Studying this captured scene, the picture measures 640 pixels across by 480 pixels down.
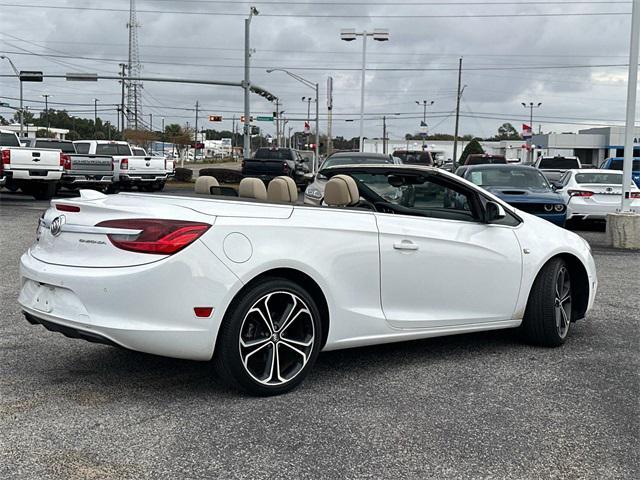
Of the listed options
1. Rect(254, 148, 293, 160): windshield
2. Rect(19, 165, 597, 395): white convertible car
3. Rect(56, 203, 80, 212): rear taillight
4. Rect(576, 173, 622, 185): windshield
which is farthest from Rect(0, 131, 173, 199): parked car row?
Rect(19, 165, 597, 395): white convertible car

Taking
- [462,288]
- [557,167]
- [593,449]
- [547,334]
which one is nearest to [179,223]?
[462,288]

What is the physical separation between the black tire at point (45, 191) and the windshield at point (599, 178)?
14.5 m

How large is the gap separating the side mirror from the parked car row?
1556 cm

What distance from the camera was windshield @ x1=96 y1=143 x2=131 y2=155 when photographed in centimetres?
2728

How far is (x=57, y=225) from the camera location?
15.0ft

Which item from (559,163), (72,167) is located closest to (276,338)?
(72,167)

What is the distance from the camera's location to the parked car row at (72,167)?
2041cm

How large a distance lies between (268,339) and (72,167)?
1981 cm

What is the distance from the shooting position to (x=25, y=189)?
74.2ft

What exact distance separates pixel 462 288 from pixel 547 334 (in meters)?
0.94

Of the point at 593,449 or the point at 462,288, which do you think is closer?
the point at 593,449

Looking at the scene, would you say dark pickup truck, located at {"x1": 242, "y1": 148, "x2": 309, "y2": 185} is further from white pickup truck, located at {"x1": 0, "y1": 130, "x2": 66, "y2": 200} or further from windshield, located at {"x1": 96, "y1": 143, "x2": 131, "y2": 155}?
white pickup truck, located at {"x1": 0, "y1": 130, "x2": 66, "y2": 200}

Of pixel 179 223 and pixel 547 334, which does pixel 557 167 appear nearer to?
pixel 547 334

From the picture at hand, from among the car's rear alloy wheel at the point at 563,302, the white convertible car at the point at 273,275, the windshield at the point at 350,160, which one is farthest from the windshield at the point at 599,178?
the white convertible car at the point at 273,275
